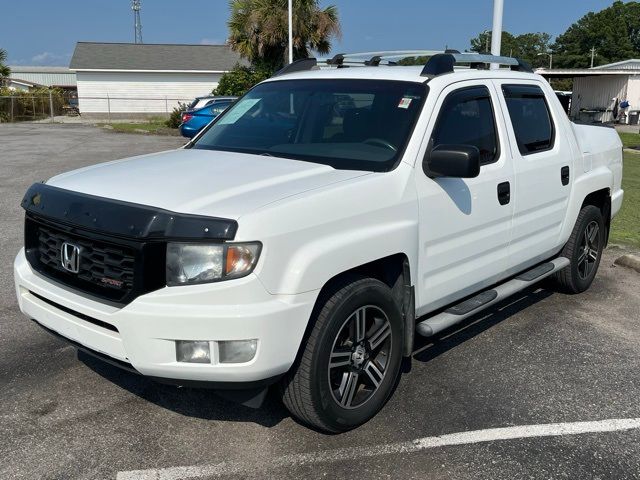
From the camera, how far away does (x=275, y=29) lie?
2805cm

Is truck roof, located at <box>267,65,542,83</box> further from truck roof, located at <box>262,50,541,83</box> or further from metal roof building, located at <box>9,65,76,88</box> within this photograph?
metal roof building, located at <box>9,65,76,88</box>

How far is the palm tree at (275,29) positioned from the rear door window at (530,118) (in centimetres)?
2433

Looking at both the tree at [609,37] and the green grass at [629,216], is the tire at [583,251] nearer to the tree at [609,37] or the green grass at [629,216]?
the green grass at [629,216]

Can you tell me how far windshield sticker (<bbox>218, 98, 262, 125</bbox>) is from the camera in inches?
193

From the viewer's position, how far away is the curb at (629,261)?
6929 millimetres

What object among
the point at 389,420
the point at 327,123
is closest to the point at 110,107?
the point at 327,123

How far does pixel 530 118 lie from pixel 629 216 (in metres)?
5.72

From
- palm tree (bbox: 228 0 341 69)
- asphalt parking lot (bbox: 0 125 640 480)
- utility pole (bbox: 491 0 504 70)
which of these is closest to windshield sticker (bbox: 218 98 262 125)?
asphalt parking lot (bbox: 0 125 640 480)

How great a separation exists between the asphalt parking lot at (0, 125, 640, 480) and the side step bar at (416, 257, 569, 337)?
442mm

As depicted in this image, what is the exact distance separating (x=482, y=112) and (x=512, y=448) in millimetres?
2243

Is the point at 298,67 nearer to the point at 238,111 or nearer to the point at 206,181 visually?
the point at 238,111

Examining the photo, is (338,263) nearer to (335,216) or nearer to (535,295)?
(335,216)

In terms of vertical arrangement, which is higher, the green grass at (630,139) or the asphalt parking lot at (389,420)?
the green grass at (630,139)

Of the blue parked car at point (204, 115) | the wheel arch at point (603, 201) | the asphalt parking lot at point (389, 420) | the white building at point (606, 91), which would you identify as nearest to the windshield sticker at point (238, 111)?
the asphalt parking lot at point (389, 420)
